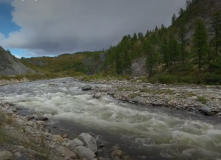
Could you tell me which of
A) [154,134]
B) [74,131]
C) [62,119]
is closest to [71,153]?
[74,131]

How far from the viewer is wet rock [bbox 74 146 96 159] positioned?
26.5ft

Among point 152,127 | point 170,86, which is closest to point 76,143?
point 152,127

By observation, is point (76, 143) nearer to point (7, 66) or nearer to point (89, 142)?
point (89, 142)

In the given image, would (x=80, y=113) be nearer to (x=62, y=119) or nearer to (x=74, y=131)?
(x=62, y=119)

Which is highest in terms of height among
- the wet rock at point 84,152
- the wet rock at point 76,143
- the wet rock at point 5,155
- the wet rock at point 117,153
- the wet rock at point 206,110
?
the wet rock at point 5,155

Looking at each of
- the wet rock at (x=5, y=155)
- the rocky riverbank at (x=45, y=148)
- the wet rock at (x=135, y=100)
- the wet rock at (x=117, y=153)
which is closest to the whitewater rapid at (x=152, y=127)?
the wet rock at (x=117, y=153)

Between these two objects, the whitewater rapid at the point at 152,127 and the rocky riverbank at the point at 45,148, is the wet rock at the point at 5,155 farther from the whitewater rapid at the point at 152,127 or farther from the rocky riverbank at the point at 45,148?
the whitewater rapid at the point at 152,127

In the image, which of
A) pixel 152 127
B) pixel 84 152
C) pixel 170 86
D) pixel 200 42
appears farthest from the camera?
pixel 200 42

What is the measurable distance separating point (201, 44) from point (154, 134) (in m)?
35.7

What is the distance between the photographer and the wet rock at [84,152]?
8084 mm

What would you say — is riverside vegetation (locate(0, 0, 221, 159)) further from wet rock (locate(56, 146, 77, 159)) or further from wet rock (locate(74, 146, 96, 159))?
wet rock (locate(74, 146, 96, 159))

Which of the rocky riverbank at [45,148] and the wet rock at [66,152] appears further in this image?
the wet rock at [66,152]

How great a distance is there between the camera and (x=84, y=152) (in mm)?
8258

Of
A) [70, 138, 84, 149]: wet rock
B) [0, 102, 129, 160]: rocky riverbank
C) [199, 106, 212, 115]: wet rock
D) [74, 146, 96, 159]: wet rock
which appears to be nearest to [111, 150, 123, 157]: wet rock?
[0, 102, 129, 160]: rocky riverbank
